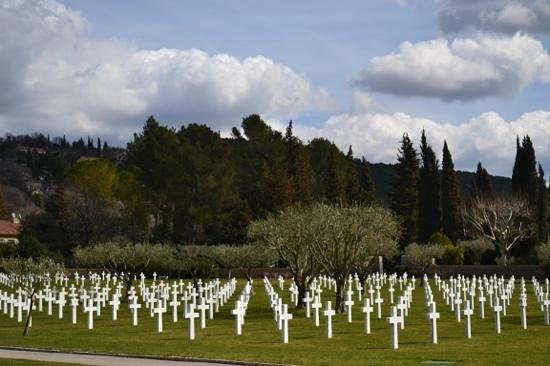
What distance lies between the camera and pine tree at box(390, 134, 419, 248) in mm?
89438

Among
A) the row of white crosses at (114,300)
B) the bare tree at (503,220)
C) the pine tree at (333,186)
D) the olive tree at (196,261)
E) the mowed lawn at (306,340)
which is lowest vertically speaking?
the mowed lawn at (306,340)

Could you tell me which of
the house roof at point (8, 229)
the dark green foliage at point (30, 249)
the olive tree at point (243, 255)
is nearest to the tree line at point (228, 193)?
the dark green foliage at point (30, 249)

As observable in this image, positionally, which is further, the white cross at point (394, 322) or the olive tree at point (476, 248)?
the olive tree at point (476, 248)

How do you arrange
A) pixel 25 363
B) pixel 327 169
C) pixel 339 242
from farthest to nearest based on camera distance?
pixel 327 169 < pixel 339 242 < pixel 25 363

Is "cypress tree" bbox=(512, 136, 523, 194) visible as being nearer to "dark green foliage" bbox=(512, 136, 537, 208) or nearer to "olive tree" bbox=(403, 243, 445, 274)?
"dark green foliage" bbox=(512, 136, 537, 208)

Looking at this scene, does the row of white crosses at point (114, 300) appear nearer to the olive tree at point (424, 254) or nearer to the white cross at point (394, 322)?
the white cross at point (394, 322)

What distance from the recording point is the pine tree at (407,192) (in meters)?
89.4

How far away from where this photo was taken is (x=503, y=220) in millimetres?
79375

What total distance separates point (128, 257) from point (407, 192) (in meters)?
45.5

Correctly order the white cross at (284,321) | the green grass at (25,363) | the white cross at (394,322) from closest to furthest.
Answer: the green grass at (25,363) < the white cross at (394,322) < the white cross at (284,321)

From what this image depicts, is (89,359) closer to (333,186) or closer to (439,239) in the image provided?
(439,239)

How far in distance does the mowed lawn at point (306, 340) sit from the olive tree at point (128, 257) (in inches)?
612

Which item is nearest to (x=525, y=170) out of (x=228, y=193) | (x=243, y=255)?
(x=228, y=193)

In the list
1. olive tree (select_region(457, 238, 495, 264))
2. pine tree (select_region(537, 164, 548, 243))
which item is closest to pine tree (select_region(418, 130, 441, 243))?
olive tree (select_region(457, 238, 495, 264))
